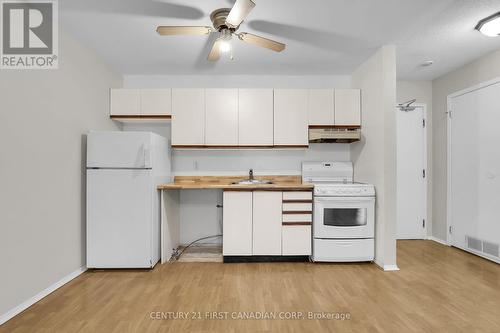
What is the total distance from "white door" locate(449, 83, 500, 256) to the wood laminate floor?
16.3 inches

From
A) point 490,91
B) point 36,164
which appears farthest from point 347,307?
point 490,91

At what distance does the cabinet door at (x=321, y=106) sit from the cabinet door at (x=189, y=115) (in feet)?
4.84

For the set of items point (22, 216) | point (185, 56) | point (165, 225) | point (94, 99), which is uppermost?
point (185, 56)

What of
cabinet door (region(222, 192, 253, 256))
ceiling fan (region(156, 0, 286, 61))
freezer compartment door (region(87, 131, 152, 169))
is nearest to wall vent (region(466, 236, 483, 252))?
cabinet door (region(222, 192, 253, 256))

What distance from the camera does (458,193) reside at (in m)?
3.53

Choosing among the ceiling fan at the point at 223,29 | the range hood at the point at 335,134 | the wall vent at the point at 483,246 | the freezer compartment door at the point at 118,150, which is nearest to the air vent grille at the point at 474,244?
the wall vent at the point at 483,246

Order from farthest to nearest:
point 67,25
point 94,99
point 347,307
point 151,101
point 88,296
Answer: point 151,101 < point 94,99 < point 67,25 < point 88,296 < point 347,307

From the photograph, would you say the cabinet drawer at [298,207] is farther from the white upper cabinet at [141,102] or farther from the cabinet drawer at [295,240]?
the white upper cabinet at [141,102]

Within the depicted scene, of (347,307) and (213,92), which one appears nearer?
(347,307)

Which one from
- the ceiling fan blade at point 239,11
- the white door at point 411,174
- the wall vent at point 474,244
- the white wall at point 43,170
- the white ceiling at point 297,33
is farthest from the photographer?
the white door at point 411,174

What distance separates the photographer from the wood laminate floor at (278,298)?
184 cm

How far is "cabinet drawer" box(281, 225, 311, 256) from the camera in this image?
3.07 metres

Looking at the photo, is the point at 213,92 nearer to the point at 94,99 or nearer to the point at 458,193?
the point at 94,99

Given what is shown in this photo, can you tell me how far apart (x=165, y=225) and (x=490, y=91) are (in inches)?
170
